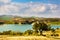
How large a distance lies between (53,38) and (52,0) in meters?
1.13

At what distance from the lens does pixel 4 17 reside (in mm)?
4953

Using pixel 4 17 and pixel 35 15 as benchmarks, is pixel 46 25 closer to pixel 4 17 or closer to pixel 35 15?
pixel 35 15

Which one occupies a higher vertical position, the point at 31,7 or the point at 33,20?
the point at 31,7

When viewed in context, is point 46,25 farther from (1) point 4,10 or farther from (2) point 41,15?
(1) point 4,10

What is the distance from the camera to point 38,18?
5059mm

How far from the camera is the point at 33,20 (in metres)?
5.09

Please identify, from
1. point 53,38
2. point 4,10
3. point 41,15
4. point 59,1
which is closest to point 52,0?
point 59,1

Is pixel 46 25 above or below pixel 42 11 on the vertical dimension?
below

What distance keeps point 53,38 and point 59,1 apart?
1.11 meters

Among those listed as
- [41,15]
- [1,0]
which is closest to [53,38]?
[41,15]

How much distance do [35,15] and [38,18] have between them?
0.13 meters

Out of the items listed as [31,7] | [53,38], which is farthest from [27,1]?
[53,38]

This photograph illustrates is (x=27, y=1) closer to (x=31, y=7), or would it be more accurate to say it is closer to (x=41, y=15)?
(x=31, y=7)

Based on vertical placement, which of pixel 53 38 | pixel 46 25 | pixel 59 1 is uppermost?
pixel 59 1
